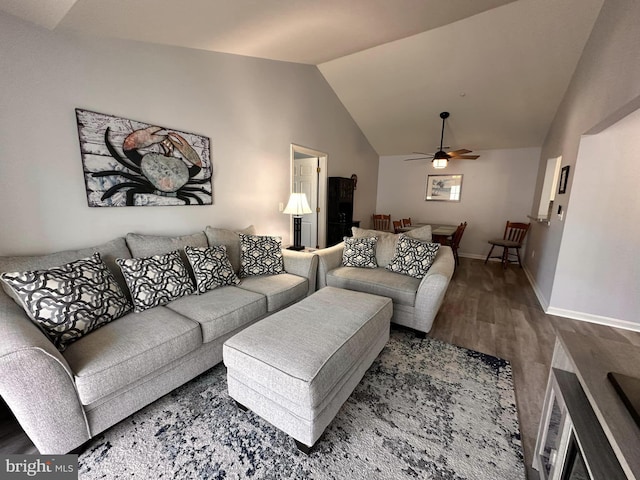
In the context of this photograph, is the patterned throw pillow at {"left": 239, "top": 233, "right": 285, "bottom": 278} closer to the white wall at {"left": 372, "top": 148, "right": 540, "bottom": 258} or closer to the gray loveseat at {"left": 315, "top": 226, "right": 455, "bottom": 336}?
Result: the gray loveseat at {"left": 315, "top": 226, "right": 455, "bottom": 336}

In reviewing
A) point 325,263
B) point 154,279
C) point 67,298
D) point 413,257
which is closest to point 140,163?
point 154,279

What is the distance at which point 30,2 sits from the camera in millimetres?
1546

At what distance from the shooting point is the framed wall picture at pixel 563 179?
3.14 m

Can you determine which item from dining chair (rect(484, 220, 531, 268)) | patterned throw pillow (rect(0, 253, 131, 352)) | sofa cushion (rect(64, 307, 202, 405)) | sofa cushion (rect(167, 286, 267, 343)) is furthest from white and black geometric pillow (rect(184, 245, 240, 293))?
dining chair (rect(484, 220, 531, 268))

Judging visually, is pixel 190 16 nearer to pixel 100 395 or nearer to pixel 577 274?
pixel 100 395

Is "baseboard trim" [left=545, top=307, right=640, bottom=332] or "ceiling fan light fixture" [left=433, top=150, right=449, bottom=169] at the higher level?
"ceiling fan light fixture" [left=433, top=150, right=449, bottom=169]

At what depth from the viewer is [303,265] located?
2.80 metres

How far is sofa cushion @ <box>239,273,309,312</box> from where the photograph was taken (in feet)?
7.61

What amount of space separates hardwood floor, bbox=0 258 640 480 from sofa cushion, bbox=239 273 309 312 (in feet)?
4.37

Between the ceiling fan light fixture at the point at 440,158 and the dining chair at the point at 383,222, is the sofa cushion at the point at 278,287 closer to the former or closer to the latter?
the ceiling fan light fixture at the point at 440,158

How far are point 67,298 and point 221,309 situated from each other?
848 mm

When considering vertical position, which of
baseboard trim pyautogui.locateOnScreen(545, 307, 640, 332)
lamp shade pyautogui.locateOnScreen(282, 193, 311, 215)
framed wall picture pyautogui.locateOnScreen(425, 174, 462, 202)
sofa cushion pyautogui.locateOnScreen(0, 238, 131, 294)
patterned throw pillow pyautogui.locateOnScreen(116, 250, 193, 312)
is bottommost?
baseboard trim pyautogui.locateOnScreen(545, 307, 640, 332)

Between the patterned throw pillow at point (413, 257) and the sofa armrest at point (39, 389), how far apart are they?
2.58 meters

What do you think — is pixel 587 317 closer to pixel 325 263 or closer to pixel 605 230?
pixel 605 230
